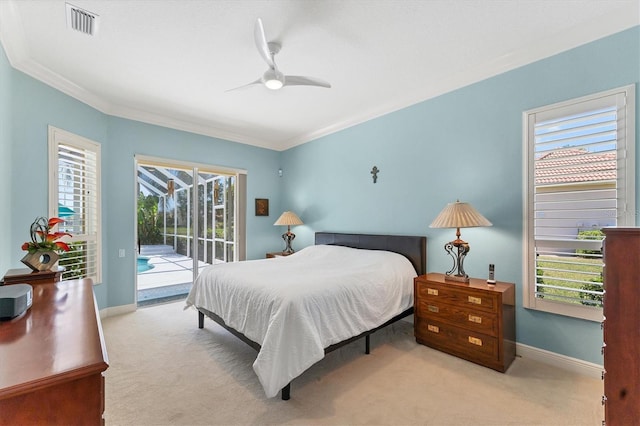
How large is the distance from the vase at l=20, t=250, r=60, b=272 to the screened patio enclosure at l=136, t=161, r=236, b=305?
86.5 inches

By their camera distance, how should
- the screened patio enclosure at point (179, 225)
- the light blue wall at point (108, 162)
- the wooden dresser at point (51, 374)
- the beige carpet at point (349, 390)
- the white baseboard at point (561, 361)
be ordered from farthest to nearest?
the screened patio enclosure at point (179, 225) → the light blue wall at point (108, 162) → the white baseboard at point (561, 361) → the beige carpet at point (349, 390) → the wooden dresser at point (51, 374)

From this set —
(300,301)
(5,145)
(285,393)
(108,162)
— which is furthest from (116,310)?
(300,301)

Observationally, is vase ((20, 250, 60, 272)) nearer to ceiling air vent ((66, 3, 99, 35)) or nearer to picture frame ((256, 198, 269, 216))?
ceiling air vent ((66, 3, 99, 35))

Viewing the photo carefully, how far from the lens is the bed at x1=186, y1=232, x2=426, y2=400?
2.04m

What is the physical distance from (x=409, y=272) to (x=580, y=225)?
5.21ft

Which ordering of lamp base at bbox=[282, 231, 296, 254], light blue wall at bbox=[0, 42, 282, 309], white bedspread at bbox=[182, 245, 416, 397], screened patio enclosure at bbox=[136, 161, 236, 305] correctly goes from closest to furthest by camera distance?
white bedspread at bbox=[182, 245, 416, 397] → light blue wall at bbox=[0, 42, 282, 309] → screened patio enclosure at bbox=[136, 161, 236, 305] → lamp base at bbox=[282, 231, 296, 254]

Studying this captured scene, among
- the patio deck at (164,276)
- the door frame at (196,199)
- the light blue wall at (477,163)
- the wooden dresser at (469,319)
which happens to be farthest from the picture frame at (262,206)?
the wooden dresser at (469,319)

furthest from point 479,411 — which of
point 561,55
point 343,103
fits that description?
point 343,103

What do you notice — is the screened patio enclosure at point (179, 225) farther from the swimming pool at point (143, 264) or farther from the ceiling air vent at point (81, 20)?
the ceiling air vent at point (81, 20)

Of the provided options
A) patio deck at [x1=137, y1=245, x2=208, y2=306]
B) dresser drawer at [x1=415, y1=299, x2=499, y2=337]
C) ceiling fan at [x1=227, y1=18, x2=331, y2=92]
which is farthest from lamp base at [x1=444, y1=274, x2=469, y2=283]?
patio deck at [x1=137, y1=245, x2=208, y2=306]

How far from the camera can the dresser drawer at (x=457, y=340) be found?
2.46 meters

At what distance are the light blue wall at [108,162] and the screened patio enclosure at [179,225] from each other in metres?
0.30

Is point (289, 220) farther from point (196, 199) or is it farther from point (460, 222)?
point (460, 222)

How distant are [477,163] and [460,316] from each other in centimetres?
160
